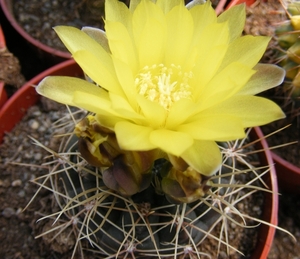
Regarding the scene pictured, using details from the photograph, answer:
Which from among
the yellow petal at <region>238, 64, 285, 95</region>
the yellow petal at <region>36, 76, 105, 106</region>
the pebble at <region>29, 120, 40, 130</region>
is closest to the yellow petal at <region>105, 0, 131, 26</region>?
the yellow petal at <region>36, 76, 105, 106</region>

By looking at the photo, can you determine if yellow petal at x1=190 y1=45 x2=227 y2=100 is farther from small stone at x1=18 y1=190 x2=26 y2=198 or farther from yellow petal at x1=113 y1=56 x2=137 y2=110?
small stone at x1=18 y1=190 x2=26 y2=198

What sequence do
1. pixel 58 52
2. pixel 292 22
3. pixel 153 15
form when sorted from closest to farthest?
1. pixel 153 15
2. pixel 292 22
3. pixel 58 52

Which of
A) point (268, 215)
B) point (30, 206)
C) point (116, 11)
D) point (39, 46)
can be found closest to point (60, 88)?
point (116, 11)

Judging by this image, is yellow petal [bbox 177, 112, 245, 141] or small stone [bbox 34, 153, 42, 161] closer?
yellow petal [bbox 177, 112, 245, 141]

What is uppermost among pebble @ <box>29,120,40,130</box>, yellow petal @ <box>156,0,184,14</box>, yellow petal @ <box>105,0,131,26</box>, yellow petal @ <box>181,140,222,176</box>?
yellow petal @ <box>105,0,131,26</box>

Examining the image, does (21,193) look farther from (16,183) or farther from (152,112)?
(152,112)

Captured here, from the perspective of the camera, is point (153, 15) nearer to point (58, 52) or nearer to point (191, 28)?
point (191, 28)

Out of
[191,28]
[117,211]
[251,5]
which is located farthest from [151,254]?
[251,5]
